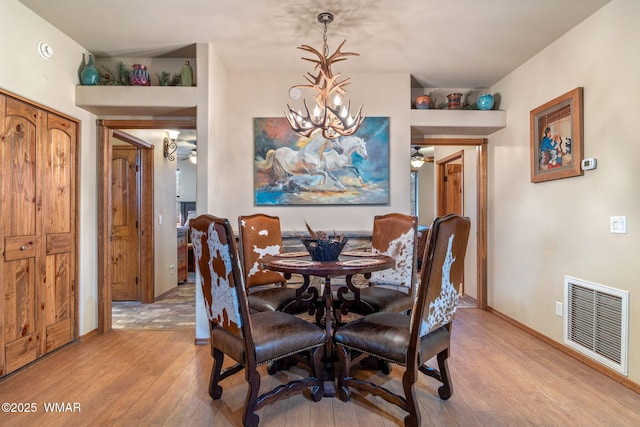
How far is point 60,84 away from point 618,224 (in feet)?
14.2

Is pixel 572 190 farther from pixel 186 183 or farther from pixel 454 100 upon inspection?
pixel 186 183

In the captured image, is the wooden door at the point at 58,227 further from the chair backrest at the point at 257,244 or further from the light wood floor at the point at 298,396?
the chair backrest at the point at 257,244

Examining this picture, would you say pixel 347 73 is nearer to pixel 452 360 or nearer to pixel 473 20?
pixel 473 20

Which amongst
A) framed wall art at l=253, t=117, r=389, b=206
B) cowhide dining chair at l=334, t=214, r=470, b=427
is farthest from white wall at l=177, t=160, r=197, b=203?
cowhide dining chair at l=334, t=214, r=470, b=427

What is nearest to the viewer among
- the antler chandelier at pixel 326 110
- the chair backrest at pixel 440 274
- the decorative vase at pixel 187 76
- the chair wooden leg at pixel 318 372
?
the chair backrest at pixel 440 274

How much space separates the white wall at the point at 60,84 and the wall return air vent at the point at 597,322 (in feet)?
13.5

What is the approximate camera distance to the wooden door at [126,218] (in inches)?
178

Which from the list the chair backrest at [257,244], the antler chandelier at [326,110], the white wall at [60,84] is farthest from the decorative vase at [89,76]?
the antler chandelier at [326,110]

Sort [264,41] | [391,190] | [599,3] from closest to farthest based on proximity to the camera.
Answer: [599,3] < [264,41] < [391,190]

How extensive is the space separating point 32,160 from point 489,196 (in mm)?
4379

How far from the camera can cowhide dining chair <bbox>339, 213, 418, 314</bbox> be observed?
2.67 metres

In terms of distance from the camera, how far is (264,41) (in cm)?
312

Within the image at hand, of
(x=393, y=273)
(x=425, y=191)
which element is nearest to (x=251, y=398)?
(x=393, y=273)

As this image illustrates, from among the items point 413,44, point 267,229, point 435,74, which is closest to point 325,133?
point 267,229
